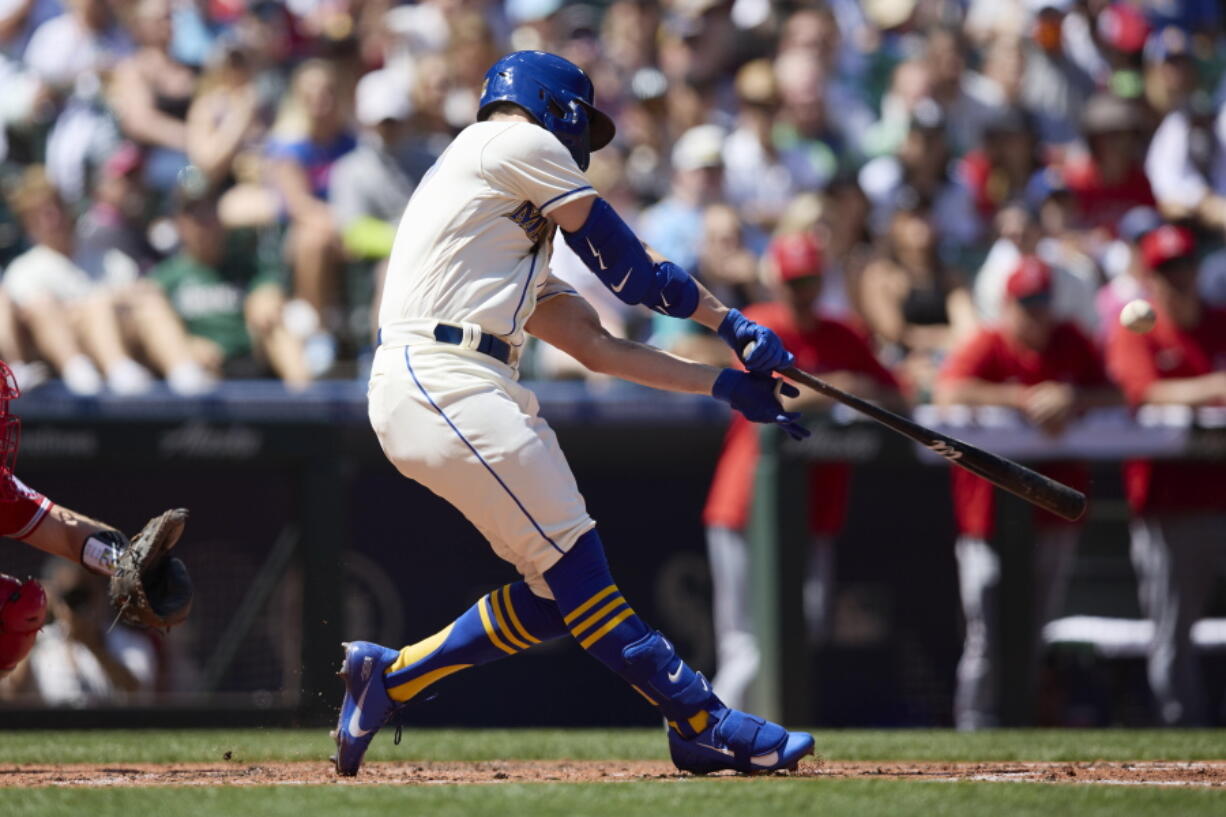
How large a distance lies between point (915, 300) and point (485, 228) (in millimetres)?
A: 4776

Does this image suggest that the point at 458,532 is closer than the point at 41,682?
No

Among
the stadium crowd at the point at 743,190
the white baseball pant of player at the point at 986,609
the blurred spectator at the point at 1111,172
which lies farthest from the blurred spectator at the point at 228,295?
the blurred spectator at the point at 1111,172

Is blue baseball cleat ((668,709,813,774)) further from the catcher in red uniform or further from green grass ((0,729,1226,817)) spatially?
the catcher in red uniform

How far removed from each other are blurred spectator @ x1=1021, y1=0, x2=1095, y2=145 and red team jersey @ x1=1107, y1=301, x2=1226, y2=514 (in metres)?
2.95

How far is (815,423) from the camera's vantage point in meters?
7.46

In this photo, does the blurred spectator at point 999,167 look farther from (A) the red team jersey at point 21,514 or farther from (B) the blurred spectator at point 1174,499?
(A) the red team jersey at point 21,514

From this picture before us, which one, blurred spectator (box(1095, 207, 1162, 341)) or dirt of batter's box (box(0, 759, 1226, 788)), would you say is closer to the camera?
dirt of batter's box (box(0, 759, 1226, 788))

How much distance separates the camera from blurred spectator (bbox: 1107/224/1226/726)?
Result: 299 inches

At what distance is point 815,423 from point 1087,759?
233cm

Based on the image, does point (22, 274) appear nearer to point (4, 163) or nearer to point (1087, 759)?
point (4, 163)

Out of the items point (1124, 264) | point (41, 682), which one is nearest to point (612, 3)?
point (1124, 264)

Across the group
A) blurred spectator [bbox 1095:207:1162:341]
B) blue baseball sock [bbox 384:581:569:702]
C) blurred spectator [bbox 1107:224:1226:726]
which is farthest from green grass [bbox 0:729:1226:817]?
blurred spectator [bbox 1095:207:1162:341]

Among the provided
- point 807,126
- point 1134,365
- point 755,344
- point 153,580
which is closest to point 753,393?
point 755,344

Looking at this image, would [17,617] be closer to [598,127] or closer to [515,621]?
[515,621]
